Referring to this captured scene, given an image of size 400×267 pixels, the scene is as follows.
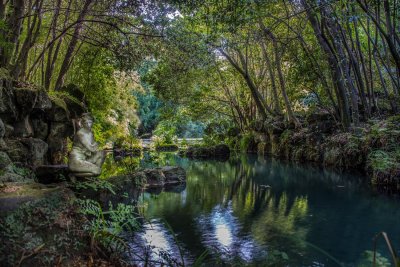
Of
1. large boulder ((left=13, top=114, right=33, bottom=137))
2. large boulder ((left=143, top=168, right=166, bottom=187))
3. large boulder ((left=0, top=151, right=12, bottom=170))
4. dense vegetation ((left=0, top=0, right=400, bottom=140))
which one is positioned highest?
dense vegetation ((left=0, top=0, right=400, bottom=140))

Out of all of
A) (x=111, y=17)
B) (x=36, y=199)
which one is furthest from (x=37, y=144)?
(x=36, y=199)

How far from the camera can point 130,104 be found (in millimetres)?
29375

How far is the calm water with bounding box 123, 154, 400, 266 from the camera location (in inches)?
228

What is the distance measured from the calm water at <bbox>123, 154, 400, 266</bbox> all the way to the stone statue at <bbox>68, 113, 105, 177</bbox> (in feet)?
5.23

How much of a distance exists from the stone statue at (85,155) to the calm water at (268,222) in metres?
1.59

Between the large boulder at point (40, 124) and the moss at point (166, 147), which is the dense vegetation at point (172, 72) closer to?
the large boulder at point (40, 124)

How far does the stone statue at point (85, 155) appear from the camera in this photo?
25.2 ft

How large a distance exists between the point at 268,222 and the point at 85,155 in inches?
159

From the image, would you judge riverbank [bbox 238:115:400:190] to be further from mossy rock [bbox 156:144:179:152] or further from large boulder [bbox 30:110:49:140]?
mossy rock [bbox 156:144:179:152]

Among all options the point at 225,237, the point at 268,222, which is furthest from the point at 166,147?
the point at 225,237

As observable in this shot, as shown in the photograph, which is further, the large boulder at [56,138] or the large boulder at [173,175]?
the large boulder at [173,175]

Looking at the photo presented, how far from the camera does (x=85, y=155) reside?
789 centimetres

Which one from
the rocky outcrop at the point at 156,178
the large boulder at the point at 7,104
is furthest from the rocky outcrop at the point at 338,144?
the large boulder at the point at 7,104

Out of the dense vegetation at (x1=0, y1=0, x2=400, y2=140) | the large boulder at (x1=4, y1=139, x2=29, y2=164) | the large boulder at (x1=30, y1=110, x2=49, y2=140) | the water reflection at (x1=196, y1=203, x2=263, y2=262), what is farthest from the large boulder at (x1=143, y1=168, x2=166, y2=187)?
the large boulder at (x1=4, y1=139, x2=29, y2=164)
